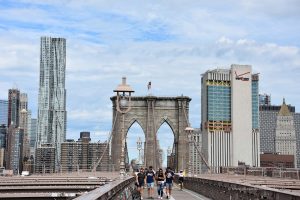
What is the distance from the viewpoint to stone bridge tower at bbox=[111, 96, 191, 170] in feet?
366

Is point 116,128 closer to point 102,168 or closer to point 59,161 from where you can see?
point 102,168

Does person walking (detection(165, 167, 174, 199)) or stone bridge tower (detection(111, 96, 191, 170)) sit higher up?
stone bridge tower (detection(111, 96, 191, 170))

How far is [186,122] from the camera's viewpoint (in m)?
110

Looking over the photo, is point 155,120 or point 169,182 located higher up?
point 155,120

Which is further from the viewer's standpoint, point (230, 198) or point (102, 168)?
point (102, 168)

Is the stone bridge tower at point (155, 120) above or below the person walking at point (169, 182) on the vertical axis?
above

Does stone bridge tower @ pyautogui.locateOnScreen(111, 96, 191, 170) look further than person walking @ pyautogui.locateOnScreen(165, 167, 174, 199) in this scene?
Yes

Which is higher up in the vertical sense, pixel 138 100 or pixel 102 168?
pixel 138 100

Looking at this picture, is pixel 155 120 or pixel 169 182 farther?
pixel 155 120

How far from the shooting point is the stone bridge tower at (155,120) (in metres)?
112

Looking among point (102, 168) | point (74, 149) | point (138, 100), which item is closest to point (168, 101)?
point (138, 100)

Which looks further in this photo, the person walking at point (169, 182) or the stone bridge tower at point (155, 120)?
the stone bridge tower at point (155, 120)

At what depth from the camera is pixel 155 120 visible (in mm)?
112688

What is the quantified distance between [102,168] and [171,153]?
14.1 meters
